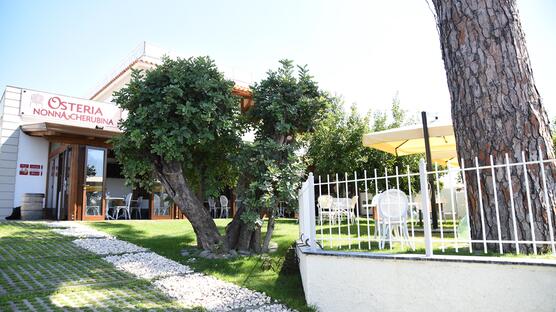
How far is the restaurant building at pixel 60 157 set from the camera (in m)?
12.4

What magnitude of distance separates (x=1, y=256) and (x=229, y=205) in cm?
1115

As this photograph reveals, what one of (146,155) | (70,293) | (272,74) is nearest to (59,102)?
(146,155)

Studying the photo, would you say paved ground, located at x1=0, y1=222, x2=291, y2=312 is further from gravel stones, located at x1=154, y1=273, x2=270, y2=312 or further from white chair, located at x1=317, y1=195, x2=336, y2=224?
white chair, located at x1=317, y1=195, x2=336, y2=224

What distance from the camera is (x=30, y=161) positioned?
14.0m

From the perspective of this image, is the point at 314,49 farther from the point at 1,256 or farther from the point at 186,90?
the point at 1,256

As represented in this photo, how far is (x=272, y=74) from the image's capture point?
7887 mm

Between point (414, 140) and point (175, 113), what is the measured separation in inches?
217

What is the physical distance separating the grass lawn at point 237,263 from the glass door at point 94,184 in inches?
92.4

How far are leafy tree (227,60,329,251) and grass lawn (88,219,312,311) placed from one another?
794 millimetres

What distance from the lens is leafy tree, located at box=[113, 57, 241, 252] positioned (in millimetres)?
6711

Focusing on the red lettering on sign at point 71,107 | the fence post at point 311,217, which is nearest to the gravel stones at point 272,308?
A: the fence post at point 311,217

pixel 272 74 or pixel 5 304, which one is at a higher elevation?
pixel 272 74

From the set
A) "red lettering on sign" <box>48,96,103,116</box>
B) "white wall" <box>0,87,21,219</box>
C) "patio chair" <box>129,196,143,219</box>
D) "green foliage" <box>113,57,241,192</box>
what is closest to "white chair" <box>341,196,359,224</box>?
"green foliage" <box>113,57,241,192</box>

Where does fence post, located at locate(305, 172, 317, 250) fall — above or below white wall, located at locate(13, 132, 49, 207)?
below
